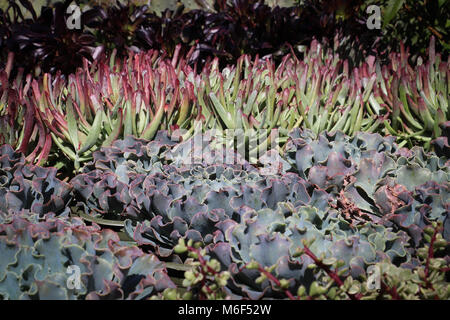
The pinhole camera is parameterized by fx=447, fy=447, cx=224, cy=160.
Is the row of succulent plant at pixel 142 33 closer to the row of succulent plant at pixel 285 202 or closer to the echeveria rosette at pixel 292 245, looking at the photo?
the row of succulent plant at pixel 285 202

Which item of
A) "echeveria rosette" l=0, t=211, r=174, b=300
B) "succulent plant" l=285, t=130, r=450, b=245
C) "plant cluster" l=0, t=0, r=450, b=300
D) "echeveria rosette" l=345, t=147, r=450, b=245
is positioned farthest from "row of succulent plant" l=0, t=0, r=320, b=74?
"echeveria rosette" l=0, t=211, r=174, b=300

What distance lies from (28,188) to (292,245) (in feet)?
3.29

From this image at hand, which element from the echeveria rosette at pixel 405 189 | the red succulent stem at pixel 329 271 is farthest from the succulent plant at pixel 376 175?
the red succulent stem at pixel 329 271

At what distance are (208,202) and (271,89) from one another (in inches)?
31.7

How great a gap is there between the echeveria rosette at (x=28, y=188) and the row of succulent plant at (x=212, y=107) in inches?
7.9

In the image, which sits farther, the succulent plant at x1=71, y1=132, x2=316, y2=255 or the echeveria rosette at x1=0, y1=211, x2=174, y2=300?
the succulent plant at x1=71, y1=132, x2=316, y2=255

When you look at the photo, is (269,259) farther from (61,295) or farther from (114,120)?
(114,120)

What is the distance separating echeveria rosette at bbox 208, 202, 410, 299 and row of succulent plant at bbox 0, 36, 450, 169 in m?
0.67

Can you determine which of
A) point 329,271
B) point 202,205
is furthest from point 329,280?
point 202,205

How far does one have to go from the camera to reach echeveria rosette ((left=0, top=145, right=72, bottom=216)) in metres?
1.65

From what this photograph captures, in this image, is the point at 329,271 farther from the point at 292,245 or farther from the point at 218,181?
the point at 218,181

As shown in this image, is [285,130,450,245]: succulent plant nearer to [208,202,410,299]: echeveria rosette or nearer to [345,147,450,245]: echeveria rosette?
[345,147,450,245]: echeveria rosette

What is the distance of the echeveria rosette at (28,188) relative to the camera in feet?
5.41

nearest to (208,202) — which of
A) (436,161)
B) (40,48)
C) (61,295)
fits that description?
(61,295)
